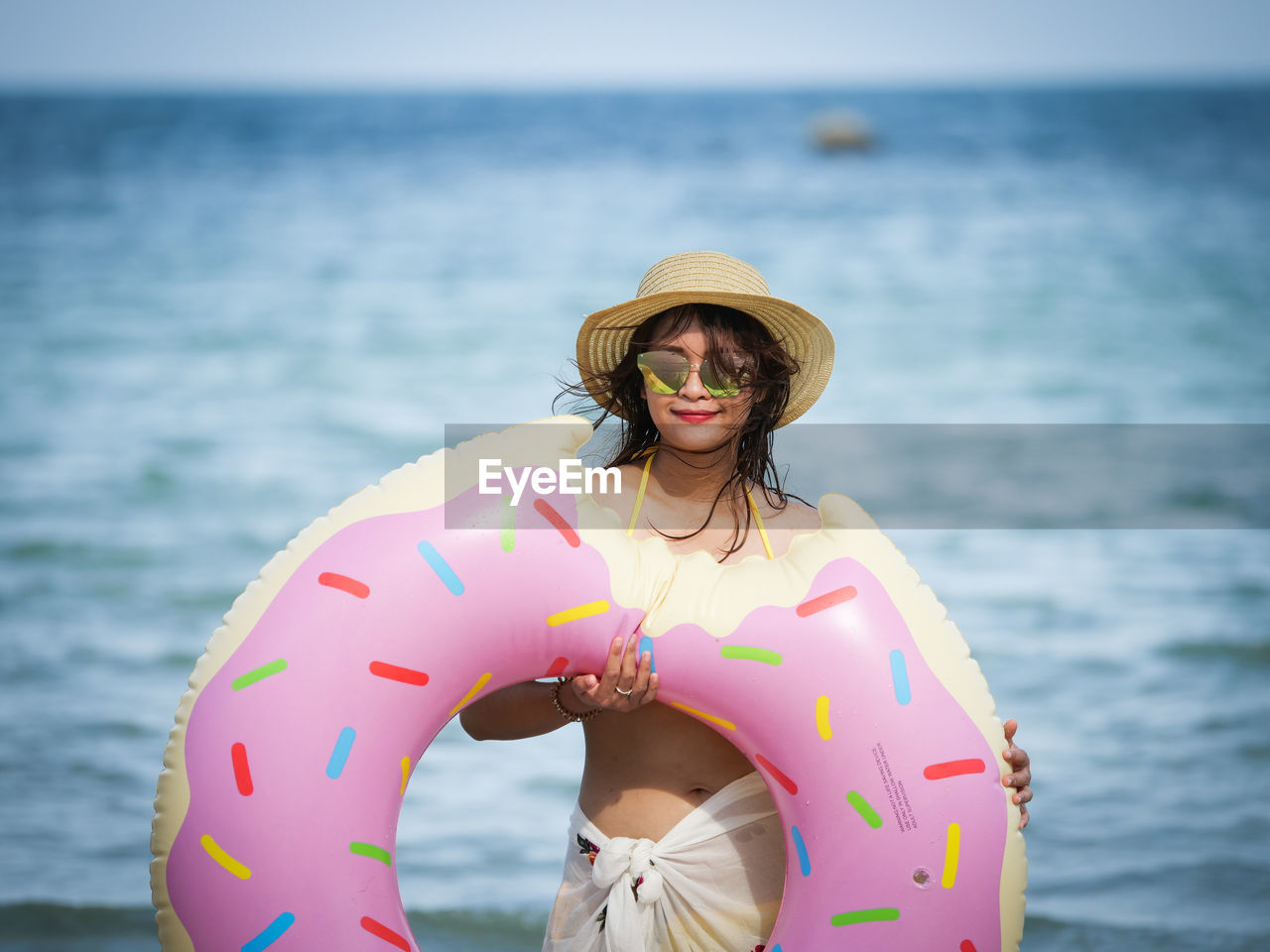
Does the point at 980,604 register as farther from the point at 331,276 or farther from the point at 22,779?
the point at 331,276

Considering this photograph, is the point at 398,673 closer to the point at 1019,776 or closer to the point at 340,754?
the point at 340,754

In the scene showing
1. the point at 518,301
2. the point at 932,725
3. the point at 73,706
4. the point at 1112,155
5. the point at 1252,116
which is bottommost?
the point at 932,725

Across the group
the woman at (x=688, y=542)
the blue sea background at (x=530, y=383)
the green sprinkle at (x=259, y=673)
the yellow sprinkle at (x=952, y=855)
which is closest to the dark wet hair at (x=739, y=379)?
the woman at (x=688, y=542)

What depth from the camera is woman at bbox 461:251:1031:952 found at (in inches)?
79.8

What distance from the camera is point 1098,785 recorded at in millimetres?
4512

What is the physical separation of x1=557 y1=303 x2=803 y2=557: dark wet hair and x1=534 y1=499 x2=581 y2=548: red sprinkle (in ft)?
0.75

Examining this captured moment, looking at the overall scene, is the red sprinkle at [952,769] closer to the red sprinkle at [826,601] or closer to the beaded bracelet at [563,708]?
the red sprinkle at [826,601]

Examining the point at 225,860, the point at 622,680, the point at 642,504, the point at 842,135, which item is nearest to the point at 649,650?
the point at 622,680

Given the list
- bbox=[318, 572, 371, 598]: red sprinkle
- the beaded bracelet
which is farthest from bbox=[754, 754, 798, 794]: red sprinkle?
bbox=[318, 572, 371, 598]: red sprinkle

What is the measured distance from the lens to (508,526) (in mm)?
1863

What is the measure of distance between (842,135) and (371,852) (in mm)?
22344

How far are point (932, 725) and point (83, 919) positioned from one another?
273cm

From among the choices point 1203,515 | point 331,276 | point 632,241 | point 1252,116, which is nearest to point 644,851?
point 1203,515

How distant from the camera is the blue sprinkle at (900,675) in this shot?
1832mm
